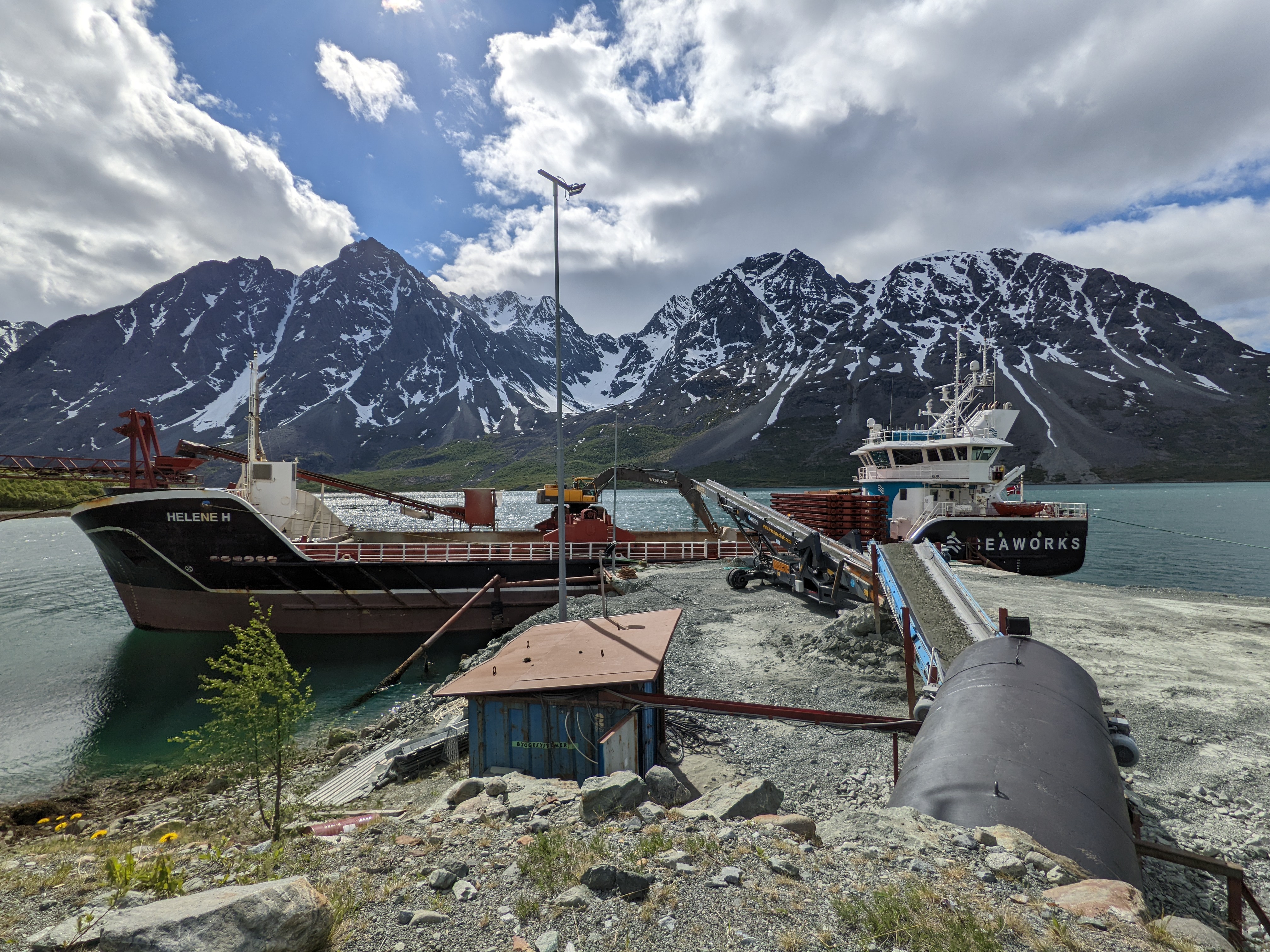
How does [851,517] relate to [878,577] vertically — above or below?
above

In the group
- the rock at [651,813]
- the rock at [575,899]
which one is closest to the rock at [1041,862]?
the rock at [651,813]

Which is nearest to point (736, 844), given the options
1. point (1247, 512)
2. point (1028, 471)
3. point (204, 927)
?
point (204, 927)

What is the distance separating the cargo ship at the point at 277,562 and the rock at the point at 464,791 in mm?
16069

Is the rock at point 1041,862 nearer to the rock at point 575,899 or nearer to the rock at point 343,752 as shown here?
the rock at point 575,899

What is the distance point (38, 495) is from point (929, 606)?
5444 inches

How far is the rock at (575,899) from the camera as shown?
4.64 m

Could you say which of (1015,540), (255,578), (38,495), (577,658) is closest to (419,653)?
(255,578)

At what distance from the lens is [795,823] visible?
5.93 metres

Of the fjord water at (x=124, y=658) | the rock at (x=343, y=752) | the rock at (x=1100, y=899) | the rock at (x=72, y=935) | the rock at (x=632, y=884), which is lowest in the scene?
the fjord water at (x=124, y=658)

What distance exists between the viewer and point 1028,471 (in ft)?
576

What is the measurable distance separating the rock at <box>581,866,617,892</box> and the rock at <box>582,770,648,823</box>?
1.63m

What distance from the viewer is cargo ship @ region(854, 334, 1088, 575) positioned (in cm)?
2959

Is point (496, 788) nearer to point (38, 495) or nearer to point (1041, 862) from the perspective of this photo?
point (1041, 862)

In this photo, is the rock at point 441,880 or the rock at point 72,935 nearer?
the rock at point 72,935
